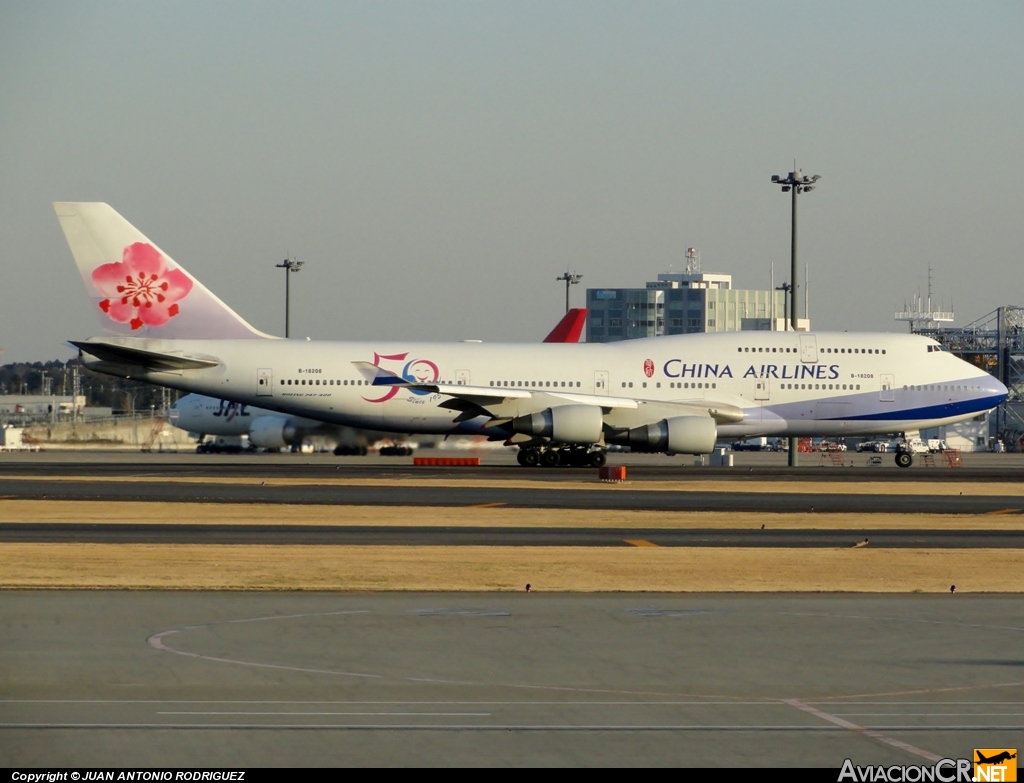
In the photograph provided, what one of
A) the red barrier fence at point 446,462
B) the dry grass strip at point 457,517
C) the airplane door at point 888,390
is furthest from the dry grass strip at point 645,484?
the red barrier fence at point 446,462

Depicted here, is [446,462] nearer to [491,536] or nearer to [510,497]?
[510,497]


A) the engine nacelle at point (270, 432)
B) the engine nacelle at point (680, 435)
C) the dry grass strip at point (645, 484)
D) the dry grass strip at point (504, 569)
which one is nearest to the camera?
the dry grass strip at point (504, 569)

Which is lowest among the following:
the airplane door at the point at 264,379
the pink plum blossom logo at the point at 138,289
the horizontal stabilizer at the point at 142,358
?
the airplane door at the point at 264,379

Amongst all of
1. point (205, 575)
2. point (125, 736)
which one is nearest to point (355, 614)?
point (205, 575)

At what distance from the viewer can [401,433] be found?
161ft

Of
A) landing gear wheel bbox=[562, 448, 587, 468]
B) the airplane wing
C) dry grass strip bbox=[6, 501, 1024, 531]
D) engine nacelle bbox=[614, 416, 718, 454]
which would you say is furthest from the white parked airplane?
dry grass strip bbox=[6, 501, 1024, 531]

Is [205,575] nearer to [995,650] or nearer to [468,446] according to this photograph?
[995,650]

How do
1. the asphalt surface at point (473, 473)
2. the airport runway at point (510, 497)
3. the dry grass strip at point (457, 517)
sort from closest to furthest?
1. the dry grass strip at point (457, 517)
2. the airport runway at point (510, 497)
3. the asphalt surface at point (473, 473)

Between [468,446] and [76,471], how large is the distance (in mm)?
15266

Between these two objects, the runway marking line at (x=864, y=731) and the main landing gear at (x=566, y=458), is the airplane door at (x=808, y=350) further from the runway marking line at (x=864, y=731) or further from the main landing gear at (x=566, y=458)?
the runway marking line at (x=864, y=731)

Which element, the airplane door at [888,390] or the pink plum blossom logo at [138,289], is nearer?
the pink plum blossom logo at [138,289]

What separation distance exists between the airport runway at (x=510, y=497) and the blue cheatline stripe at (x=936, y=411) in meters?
12.2

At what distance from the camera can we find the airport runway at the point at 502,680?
9.20 m

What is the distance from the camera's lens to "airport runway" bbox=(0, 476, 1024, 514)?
3212 centimetres
